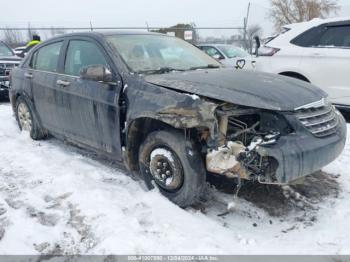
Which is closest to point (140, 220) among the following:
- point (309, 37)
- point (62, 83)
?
point (62, 83)

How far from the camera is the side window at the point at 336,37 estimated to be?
6.64m

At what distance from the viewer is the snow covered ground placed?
3061mm

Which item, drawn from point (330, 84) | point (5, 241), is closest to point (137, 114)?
point (5, 241)

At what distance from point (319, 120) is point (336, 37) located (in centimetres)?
390

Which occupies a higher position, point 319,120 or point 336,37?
point 336,37

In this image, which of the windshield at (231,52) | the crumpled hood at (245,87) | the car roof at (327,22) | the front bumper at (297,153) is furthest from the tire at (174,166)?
the windshield at (231,52)

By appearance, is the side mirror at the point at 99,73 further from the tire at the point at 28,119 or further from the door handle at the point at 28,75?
the tire at the point at 28,119

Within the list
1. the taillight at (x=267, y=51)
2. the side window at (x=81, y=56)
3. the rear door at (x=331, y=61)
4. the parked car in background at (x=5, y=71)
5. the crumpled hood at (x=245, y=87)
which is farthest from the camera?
the parked car in background at (x=5, y=71)

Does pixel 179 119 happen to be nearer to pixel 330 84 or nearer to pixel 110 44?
pixel 110 44

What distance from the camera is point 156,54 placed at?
4.50m

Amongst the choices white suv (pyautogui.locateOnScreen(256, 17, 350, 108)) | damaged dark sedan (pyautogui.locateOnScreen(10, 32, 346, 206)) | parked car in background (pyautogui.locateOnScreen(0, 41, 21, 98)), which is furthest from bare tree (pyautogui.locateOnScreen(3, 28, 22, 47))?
damaged dark sedan (pyautogui.locateOnScreen(10, 32, 346, 206))

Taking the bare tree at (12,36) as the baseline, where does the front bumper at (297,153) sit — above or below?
below

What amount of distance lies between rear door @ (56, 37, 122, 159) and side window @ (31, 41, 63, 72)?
0.31m

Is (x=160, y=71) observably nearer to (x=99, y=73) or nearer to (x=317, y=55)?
(x=99, y=73)
